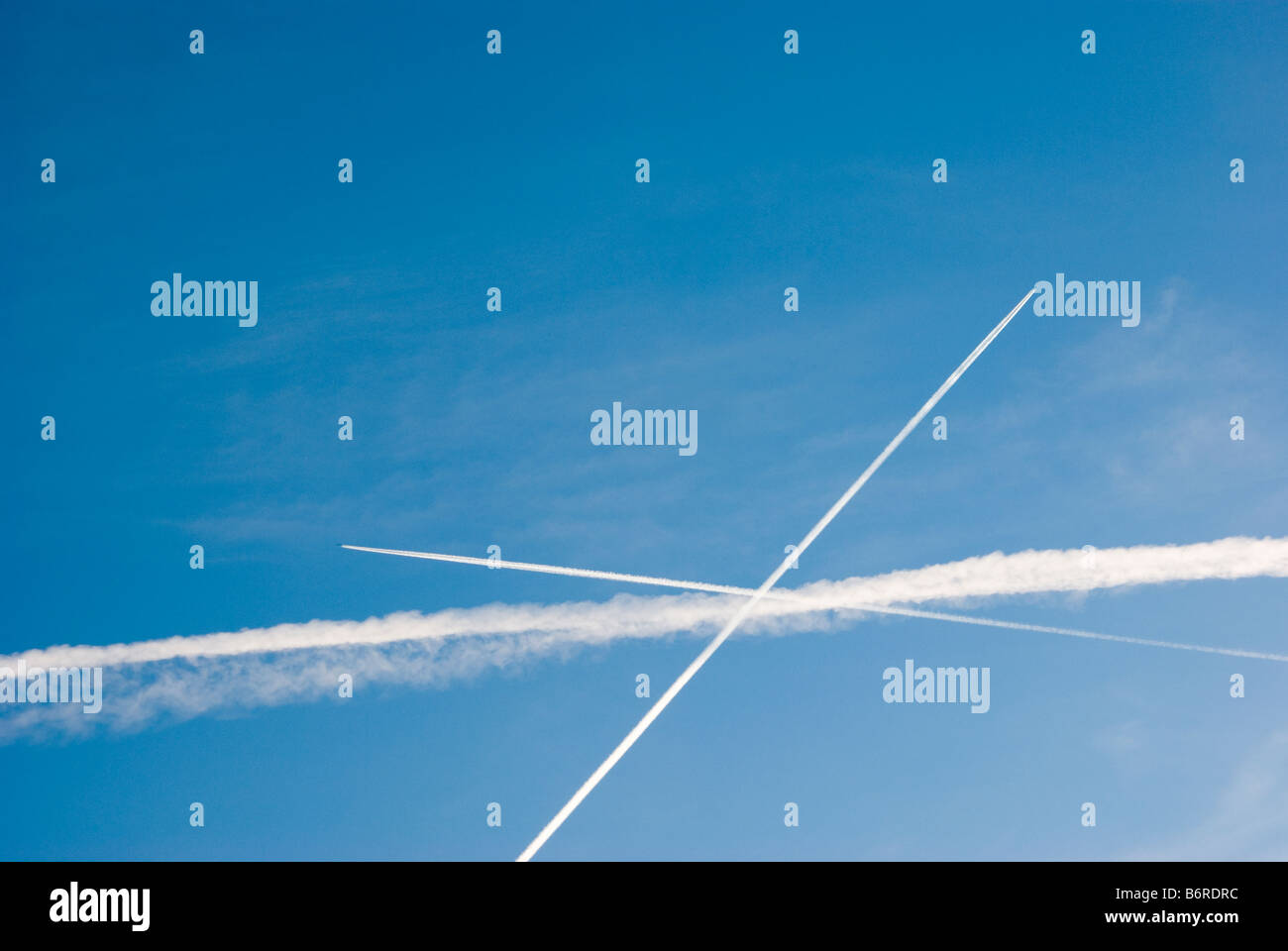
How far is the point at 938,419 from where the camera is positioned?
165ft

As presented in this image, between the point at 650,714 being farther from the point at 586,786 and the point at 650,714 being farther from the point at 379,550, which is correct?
the point at 379,550

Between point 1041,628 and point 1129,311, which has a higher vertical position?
point 1129,311
